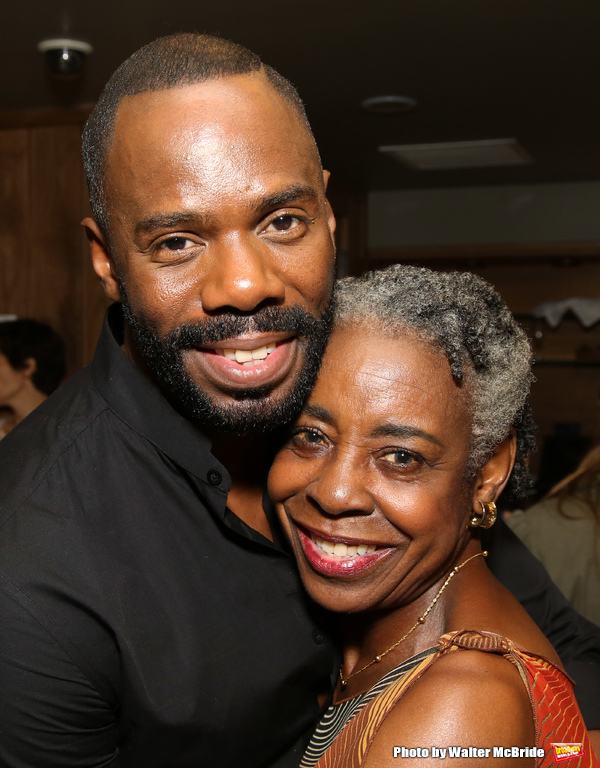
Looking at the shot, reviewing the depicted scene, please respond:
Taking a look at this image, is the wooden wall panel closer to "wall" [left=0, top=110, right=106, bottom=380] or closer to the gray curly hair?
"wall" [left=0, top=110, right=106, bottom=380]

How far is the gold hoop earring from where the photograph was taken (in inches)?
50.7

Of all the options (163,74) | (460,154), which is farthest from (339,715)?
(460,154)

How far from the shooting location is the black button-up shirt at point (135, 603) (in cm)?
110

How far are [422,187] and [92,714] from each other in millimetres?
5850

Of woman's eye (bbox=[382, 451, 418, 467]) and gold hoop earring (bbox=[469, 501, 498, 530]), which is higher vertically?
woman's eye (bbox=[382, 451, 418, 467])

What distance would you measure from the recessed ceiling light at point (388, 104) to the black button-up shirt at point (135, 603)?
279cm

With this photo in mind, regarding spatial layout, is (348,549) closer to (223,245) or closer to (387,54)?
(223,245)

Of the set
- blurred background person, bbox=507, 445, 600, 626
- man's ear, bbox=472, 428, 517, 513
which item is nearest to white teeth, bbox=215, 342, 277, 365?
man's ear, bbox=472, 428, 517, 513

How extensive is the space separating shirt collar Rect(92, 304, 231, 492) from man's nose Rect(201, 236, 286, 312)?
0.25 meters

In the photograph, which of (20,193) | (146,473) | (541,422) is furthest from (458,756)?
(541,422)

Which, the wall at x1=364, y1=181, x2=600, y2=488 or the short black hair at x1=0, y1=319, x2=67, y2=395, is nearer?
the short black hair at x1=0, y1=319, x2=67, y2=395

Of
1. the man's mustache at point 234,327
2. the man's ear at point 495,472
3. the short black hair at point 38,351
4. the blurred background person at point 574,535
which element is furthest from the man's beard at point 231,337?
the short black hair at point 38,351

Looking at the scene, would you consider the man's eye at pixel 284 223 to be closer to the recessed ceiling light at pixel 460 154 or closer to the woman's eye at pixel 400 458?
the woman's eye at pixel 400 458

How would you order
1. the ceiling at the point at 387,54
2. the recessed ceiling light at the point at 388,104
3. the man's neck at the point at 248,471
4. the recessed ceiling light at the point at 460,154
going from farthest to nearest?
the recessed ceiling light at the point at 460,154
the recessed ceiling light at the point at 388,104
the ceiling at the point at 387,54
the man's neck at the point at 248,471
